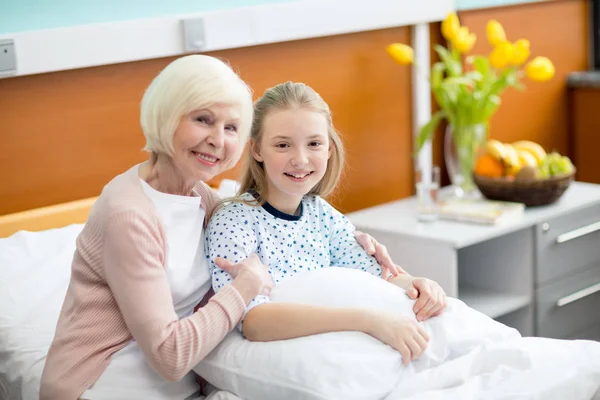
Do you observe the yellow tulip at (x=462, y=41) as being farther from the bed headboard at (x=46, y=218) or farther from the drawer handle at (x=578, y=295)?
the bed headboard at (x=46, y=218)

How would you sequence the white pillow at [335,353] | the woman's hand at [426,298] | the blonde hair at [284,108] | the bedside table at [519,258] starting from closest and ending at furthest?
the white pillow at [335,353] → the woman's hand at [426,298] → the blonde hair at [284,108] → the bedside table at [519,258]

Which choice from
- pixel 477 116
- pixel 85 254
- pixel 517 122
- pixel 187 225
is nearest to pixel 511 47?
pixel 477 116

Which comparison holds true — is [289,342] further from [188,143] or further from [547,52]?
[547,52]

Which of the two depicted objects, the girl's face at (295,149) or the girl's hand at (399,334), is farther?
the girl's face at (295,149)

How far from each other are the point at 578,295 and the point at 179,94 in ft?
6.06

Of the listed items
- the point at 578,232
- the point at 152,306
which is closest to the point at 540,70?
the point at 578,232

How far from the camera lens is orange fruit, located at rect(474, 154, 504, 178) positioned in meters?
2.80

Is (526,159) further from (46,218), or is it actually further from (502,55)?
(46,218)

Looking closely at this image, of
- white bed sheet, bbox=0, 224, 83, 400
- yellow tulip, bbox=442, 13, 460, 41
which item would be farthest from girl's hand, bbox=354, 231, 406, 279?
yellow tulip, bbox=442, 13, 460, 41

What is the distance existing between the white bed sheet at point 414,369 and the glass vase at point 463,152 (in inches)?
53.3

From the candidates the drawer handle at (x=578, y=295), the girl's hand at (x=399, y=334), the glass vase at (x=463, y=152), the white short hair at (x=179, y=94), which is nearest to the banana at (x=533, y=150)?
the glass vase at (x=463, y=152)

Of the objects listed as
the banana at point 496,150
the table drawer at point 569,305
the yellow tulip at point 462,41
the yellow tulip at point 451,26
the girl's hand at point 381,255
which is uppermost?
the yellow tulip at point 451,26

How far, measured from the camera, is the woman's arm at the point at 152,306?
1414mm

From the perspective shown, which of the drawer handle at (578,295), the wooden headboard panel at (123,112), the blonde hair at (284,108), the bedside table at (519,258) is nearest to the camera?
the blonde hair at (284,108)
